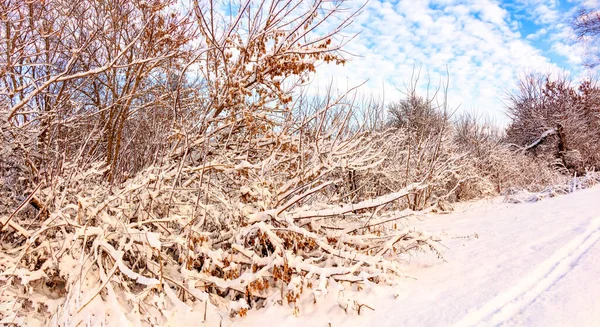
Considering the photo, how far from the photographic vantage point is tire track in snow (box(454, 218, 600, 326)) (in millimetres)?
2180

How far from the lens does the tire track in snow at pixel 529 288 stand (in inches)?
85.8

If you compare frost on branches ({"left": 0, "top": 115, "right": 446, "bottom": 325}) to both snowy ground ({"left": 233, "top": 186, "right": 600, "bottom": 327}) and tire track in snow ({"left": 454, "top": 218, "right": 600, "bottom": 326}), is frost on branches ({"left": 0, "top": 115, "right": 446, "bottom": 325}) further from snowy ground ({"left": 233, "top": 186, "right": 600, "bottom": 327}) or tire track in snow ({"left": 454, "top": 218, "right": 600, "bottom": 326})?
tire track in snow ({"left": 454, "top": 218, "right": 600, "bottom": 326})

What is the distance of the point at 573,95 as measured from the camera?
20891 millimetres

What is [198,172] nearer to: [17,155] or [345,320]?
[17,155]

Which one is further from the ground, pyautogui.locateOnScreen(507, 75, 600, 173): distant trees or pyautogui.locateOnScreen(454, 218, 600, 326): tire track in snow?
pyautogui.locateOnScreen(507, 75, 600, 173): distant trees

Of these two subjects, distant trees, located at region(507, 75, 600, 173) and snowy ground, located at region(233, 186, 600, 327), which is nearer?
snowy ground, located at region(233, 186, 600, 327)

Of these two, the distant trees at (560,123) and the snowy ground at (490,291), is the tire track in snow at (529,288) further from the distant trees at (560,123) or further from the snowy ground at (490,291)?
the distant trees at (560,123)

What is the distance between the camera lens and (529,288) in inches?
98.0

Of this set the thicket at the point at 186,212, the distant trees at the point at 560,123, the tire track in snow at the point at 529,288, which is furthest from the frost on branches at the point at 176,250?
the distant trees at the point at 560,123

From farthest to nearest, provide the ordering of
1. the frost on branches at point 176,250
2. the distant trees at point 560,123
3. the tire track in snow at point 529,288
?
the distant trees at point 560,123, the frost on branches at point 176,250, the tire track in snow at point 529,288

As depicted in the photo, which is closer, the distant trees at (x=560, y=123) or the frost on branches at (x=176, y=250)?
the frost on branches at (x=176, y=250)

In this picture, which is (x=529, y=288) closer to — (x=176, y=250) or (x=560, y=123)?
(x=176, y=250)

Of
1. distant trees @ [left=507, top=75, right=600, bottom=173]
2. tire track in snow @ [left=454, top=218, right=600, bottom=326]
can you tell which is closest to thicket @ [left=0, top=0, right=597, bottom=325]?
tire track in snow @ [left=454, top=218, right=600, bottom=326]

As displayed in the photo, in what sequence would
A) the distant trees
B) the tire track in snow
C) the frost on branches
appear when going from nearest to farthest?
the tire track in snow, the frost on branches, the distant trees
